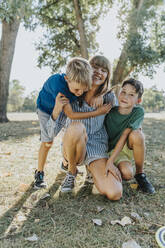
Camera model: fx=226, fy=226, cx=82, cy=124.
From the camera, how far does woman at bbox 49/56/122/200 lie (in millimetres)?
2525

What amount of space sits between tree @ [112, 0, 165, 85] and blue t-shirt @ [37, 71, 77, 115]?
9.73 m

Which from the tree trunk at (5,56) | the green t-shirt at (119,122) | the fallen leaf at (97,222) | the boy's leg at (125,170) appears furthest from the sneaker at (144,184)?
the tree trunk at (5,56)

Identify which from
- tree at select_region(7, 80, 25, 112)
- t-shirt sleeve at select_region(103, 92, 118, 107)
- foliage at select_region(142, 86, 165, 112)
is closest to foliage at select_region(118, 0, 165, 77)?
t-shirt sleeve at select_region(103, 92, 118, 107)

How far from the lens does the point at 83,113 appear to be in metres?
2.66

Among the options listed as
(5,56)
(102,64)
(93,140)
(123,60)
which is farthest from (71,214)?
(123,60)

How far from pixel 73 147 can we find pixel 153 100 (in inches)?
3054

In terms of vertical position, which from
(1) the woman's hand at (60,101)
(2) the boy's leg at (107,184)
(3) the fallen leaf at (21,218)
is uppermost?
(1) the woman's hand at (60,101)

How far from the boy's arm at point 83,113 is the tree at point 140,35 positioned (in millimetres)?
9648

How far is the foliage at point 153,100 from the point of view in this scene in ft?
249

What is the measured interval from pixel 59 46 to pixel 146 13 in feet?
16.5

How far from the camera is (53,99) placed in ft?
9.11

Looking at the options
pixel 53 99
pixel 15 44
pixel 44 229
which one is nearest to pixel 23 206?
pixel 44 229

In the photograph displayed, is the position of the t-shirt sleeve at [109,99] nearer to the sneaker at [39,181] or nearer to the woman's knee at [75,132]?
the woman's knee at [75,132]

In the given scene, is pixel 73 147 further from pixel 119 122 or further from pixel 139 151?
pixel 139 151
